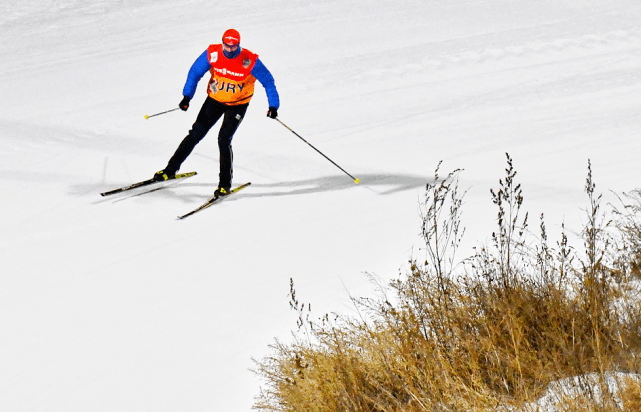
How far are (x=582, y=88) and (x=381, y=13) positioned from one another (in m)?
4.43

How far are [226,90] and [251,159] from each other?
140cm

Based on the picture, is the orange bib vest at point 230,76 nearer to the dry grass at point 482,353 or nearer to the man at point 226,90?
the man at point 226,90

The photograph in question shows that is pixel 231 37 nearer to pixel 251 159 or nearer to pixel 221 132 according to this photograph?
pixel 221 132

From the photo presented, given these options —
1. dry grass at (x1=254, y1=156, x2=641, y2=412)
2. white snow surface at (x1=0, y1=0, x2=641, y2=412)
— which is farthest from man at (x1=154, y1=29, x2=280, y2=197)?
dry grass at (x1=254, y1=156, x2=641, y2=412)

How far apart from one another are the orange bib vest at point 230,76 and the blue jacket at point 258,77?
0.07 meters

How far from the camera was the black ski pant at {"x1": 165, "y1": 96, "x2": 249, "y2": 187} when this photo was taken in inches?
237

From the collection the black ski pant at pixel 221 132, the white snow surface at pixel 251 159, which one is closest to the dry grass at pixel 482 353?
the white snow surface at pixel 251 159

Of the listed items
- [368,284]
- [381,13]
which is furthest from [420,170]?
[381,13]

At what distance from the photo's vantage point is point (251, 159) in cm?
728

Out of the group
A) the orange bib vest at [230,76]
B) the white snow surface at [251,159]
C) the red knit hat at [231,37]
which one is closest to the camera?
the white snow surface at [251,159]

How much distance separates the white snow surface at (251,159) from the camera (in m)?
4.21

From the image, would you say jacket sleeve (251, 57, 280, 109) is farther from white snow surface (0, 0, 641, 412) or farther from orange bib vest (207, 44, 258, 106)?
white snow surface (0, 0, 641, 412)

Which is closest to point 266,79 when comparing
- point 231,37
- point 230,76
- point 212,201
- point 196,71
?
point 230,76

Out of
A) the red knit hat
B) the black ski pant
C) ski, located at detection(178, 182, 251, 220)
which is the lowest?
ski, located at detection(178, 182, 251, 220)
